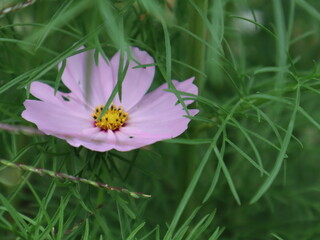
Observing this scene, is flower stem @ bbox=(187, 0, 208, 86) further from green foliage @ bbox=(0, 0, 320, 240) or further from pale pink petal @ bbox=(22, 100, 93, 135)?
pale pink petal @ bbox=(22, 100, 93, 135)

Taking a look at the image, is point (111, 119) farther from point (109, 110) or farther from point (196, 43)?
point (196, 43)

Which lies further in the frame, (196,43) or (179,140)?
(196,43)

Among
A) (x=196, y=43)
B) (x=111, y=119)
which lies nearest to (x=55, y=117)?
(x=111, y=119)

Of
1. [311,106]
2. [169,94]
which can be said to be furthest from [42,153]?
[311,106]

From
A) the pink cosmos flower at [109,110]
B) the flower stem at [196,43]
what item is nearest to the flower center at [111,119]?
the pink cosmos flower at [109,110]

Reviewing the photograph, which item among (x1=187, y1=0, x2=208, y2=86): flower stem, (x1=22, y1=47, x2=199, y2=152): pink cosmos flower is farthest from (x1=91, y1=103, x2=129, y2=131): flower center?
(x1=187, y1=0, x2=208, y2=86): flower stem

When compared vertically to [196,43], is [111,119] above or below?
below
